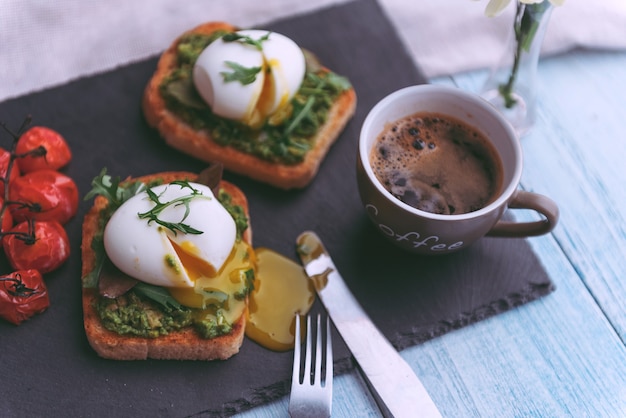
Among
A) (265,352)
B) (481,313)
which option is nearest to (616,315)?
(481,313)

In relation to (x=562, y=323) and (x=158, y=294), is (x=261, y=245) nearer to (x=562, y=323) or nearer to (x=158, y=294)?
(x=158, y=294)

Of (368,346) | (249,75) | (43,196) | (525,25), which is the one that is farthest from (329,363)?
(525,25)

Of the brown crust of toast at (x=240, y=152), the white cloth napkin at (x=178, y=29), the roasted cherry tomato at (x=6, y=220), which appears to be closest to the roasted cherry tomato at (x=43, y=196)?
the roasted cherry tomato at (x=6, y=220)

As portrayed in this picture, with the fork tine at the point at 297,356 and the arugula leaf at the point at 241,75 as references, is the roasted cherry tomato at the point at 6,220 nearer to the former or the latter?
the arugula leaf at the point at 241,75

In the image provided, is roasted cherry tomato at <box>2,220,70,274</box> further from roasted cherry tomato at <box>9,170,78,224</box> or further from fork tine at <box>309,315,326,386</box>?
fork tine at <box>309,315,326,386</box>

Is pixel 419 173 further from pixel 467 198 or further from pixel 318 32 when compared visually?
pixel 318 32

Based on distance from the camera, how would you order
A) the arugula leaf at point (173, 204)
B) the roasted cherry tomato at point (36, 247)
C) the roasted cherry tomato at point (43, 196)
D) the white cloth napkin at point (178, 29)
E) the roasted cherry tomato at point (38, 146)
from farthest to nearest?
the white cloth napkin at point (178, 29) < the roasted cherry tomato at point (38, 146) < the roasted cherry tomato at point (43, 196) < the roasted cherry tomato at point (36, 247) < the arugula leaf at point (173, 204)

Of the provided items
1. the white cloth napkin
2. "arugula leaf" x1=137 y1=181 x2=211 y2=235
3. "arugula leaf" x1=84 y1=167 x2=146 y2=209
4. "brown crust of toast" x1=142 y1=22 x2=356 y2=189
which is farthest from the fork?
the white cloth napkin
